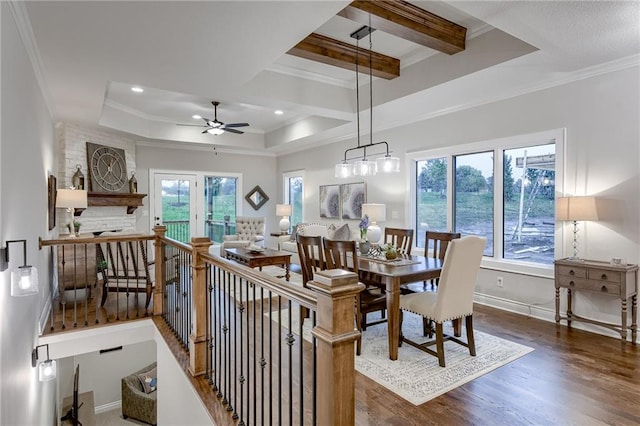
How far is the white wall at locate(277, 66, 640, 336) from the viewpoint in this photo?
137 inches

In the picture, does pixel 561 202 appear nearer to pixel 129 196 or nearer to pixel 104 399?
pixel 129 196

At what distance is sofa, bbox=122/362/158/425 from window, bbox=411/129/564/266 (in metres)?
5.66

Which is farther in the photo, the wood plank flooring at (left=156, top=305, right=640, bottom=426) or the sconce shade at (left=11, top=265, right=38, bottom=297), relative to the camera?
the wood plank flooring at (left=156, top=305, right=640, bottom=426)

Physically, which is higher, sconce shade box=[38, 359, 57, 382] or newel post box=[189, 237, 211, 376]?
newel post box=[189, 237, 211, 376]

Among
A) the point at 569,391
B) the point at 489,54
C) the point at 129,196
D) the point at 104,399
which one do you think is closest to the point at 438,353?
the point at 569,391

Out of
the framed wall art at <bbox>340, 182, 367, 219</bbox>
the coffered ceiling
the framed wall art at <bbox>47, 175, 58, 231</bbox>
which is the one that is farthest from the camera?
the framed wall art at <bbox>340, 182, 367, 219</bbox>

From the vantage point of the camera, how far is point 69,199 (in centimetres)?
450

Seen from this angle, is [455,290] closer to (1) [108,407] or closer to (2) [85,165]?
(2) [85,165]

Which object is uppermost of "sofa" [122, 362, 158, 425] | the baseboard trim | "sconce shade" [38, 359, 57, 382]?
"sconce shade" [38, 359, 57, 382]

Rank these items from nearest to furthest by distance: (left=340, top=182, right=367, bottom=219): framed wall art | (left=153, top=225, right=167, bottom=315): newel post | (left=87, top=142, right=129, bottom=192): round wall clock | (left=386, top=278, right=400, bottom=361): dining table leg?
(left=386, top=278, right=400, bottom=361): dining table leg < (left=153, top=225, right=167, bottom=315): newel post < (left=87, top=142, right=129, bottom=192): round wall clock < (left=340, top=182, right=367, bottom=219): framed wall art

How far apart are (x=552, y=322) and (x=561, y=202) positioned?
136 cm

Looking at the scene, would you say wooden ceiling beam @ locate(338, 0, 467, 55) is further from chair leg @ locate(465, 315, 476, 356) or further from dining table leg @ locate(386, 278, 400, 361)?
chair leg @ locate(465, 315, 476, 356)

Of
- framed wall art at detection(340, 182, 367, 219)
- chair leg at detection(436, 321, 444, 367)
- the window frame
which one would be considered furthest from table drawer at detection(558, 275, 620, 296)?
framed wall art at detection(340, 182, 367, 219)

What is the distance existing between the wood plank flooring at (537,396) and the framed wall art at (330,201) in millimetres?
4505
